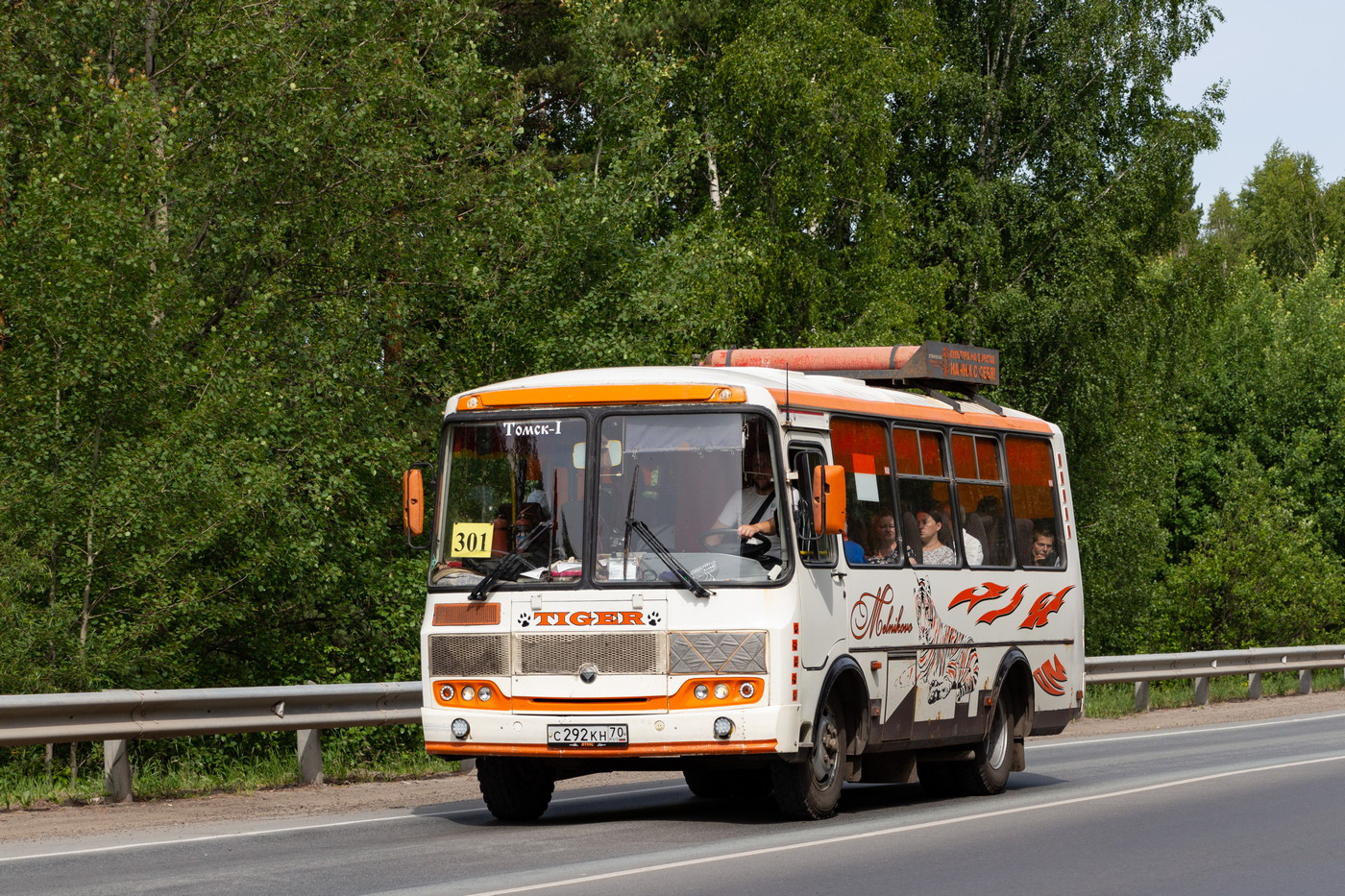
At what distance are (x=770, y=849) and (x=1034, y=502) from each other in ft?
21.3

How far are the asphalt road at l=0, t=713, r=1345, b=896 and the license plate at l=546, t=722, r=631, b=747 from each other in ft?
1.85

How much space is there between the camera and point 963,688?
577 inches

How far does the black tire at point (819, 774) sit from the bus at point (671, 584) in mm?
19

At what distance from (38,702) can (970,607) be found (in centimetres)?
700

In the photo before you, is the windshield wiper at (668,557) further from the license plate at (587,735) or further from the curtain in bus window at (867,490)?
the curtain in bus window at (867,490)

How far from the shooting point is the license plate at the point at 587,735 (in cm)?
1164

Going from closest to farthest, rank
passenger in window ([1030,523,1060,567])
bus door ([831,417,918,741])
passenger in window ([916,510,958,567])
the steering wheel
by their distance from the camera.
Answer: the steering wheel < bus door ([831,417,918,741]) < passenger in window ([916,510,958,567]) < passenger in window ([1030,523,1060,567])

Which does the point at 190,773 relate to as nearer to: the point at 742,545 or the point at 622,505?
the point at 622,505

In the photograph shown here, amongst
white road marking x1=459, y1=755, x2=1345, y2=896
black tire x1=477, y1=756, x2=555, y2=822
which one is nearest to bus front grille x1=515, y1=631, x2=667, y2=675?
black tire x1=477, y1=756, x2=555, y2=822

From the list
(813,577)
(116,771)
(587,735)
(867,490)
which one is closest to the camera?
(587,735)

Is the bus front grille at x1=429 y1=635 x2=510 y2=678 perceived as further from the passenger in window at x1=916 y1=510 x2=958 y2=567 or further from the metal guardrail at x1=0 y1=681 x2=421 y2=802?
the passenger in window at x1=916 y1=510 x2=958 y2=567

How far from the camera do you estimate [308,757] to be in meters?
15.5

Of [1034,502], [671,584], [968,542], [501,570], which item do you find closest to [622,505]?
[671,584]

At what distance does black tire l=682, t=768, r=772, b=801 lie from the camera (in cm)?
1402
